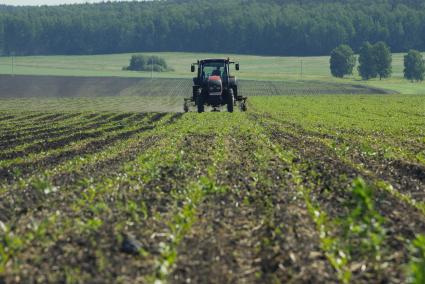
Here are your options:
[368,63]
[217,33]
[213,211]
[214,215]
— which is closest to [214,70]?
[213,211]

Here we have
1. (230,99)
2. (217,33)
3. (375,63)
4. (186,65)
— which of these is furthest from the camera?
(217,33)

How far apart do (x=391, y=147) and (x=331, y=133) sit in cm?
527

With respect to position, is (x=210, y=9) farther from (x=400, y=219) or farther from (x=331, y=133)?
(x=400, y=219)

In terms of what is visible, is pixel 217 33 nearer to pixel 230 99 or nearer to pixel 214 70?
A: pixel 230 99

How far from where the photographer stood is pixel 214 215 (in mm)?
9688

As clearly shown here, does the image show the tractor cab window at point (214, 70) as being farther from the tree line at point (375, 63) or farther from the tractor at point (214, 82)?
the tree line at point (375, 63)

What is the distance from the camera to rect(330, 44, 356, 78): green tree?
126562 mm

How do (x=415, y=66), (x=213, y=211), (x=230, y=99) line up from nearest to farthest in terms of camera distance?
(x=213, y=211) < (x=230, y=99) < (x=415, y=66)

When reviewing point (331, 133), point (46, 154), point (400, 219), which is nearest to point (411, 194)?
point (400, 219)

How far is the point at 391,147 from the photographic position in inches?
758

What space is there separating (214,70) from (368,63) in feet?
299

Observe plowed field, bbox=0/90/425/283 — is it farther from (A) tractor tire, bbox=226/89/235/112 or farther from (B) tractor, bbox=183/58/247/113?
(A) tractor tire, bbox=226/89/235/112

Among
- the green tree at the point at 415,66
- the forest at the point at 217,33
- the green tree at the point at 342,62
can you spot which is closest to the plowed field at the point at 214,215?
the green tree at the point at 415,66

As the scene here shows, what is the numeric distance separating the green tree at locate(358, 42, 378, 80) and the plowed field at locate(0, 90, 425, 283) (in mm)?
105888
